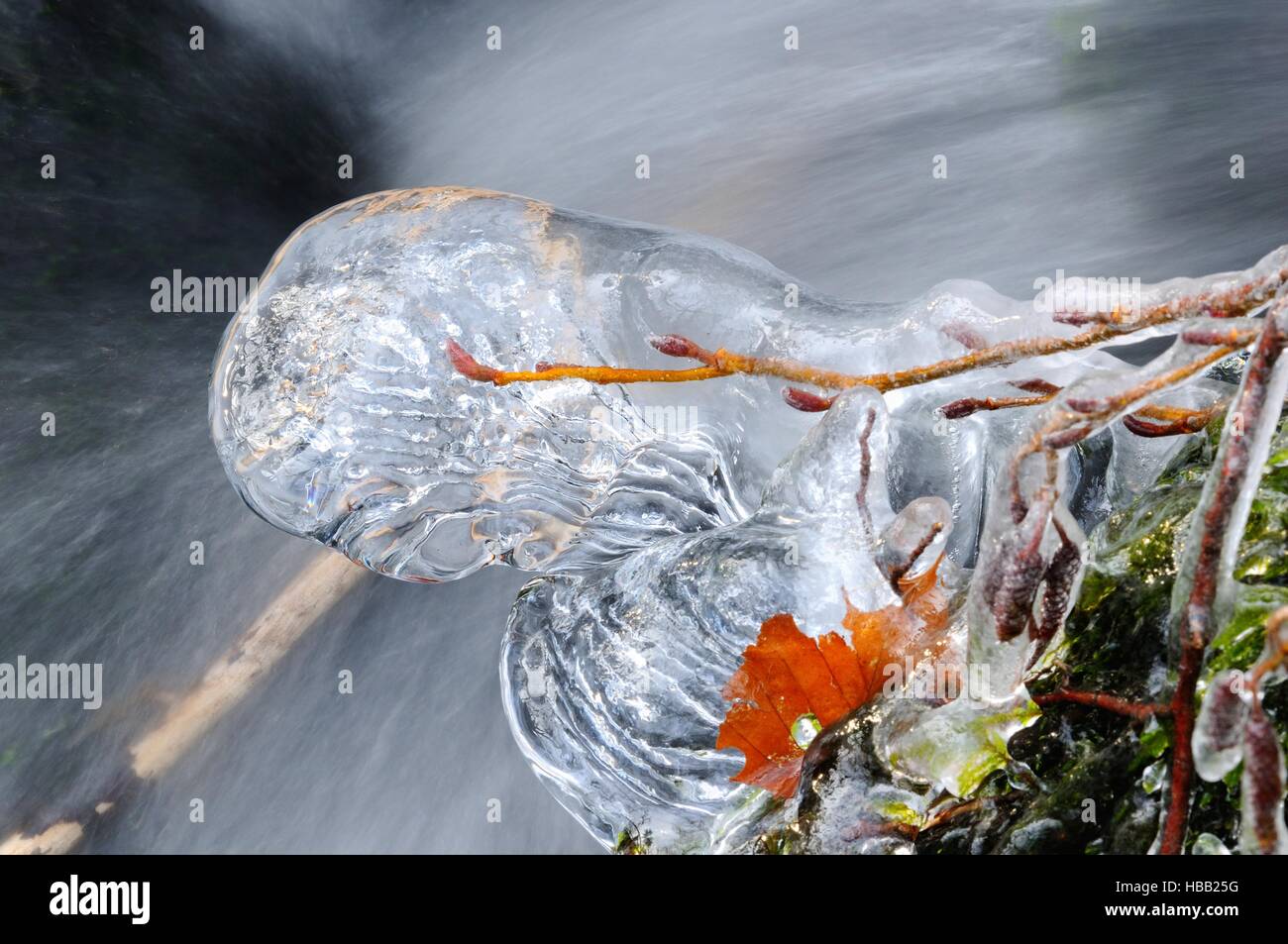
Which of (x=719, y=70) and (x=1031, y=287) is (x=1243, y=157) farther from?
(x=719, y=70)

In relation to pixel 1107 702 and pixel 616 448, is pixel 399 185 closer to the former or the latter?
pixel 616 448

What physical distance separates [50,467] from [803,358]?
1.66ft

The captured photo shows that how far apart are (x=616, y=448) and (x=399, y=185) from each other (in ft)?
1.39

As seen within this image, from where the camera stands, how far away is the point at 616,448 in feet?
1.56

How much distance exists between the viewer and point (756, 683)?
0.36m

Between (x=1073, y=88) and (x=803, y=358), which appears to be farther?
(x=1073, y=88)

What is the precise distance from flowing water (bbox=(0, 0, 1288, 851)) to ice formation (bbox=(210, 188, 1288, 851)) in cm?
32

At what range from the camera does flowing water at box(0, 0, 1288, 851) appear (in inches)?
28.1

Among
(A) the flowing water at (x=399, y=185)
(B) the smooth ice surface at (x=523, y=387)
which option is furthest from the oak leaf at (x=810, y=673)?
(A) the flowing water at (x=399, y=185)

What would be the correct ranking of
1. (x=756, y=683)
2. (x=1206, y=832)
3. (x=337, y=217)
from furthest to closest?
(x=337, y=217) → (x=756, y=683) → (x=1206, y=832)

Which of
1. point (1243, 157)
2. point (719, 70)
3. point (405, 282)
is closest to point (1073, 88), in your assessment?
point (1243, 157)

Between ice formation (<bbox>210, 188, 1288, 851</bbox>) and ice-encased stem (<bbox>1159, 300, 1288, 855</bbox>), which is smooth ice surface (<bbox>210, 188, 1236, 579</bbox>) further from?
ice-encased stem (<bbox>1159, 300, 1288, 855</bbox>)

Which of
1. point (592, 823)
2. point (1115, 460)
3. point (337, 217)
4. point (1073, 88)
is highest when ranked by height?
point (1073, 88)

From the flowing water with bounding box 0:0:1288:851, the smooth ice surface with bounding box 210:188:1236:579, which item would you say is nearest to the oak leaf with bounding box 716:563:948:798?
the smooth ice surface with bounding box 210:188:1236:579
